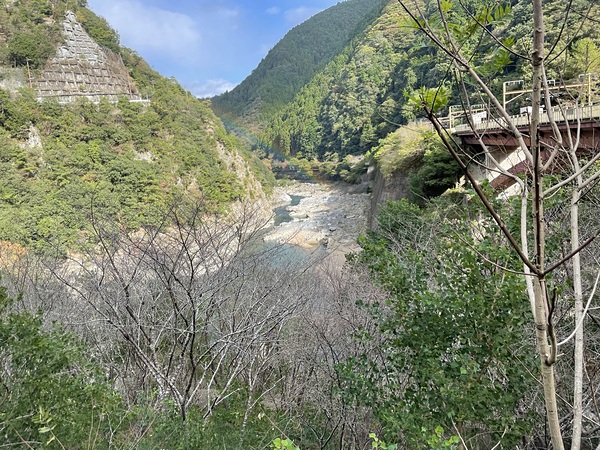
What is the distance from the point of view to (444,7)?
1.22m

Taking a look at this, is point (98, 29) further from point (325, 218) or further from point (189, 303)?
point (189, 303)

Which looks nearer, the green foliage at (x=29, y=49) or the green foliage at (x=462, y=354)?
the green foliage at (x=462, y=354)

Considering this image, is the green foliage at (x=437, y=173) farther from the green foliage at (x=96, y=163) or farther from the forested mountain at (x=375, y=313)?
the green foliage at (x=96, y=163)

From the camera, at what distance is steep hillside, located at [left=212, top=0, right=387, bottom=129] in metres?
105

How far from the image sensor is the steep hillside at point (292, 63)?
344ft

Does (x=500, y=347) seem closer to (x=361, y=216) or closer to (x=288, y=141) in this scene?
(x=361, y=216)

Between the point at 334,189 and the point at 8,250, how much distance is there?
1676 inches

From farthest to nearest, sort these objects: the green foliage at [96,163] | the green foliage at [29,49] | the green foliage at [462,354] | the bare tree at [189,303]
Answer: the green foliage at [29,49] < the green foliage at [96,163] < the bare tree at [189,303] < the green foliage at [462,354]

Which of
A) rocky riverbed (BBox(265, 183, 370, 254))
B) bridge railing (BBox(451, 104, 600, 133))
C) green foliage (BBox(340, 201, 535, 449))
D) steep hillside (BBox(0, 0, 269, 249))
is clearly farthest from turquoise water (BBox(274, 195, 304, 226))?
green foliage (BBox(340, 201, 535, 449))

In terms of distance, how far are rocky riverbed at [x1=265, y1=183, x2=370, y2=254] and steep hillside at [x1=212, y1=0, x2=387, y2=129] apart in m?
51.7

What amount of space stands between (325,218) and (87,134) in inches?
867

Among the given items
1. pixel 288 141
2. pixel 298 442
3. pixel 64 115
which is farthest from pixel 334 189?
pixel 298 442

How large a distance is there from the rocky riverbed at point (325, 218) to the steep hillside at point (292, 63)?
170ft

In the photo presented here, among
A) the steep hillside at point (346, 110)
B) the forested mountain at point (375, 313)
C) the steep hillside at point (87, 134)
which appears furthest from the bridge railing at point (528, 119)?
the steep hillside at point (346, 110)
